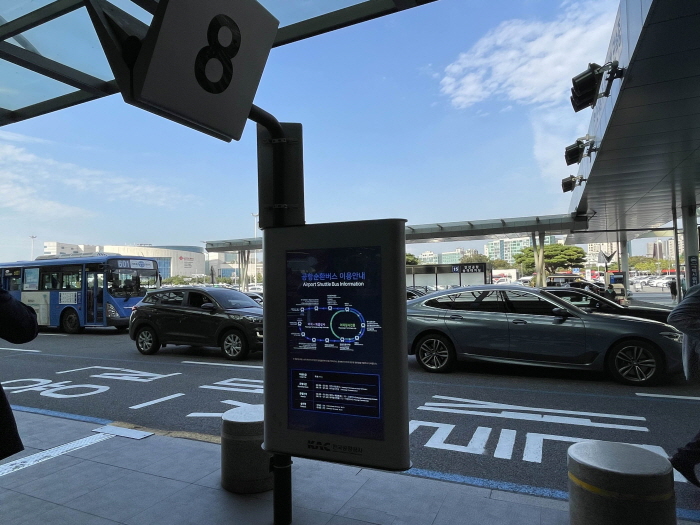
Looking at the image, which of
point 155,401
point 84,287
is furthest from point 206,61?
point 84,287

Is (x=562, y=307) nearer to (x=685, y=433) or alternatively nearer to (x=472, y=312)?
(x=472, y=312)

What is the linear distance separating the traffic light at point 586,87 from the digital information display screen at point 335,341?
718 centimetres

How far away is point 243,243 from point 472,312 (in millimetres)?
28539

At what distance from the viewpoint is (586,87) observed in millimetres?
8516

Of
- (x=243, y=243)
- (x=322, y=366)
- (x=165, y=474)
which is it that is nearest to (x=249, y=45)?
(x=322, y=366)

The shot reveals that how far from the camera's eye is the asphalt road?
4496 mm

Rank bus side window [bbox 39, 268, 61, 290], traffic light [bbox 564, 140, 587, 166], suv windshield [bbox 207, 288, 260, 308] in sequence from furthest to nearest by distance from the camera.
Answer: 1. bus side window [bbox 39, 268, 61, 290]
2. traffic light [bbox 564, 140, 587, 166]
3. suv windshield [bbox 207, 288, 260, 308]

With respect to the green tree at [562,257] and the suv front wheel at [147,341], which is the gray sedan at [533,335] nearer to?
the suv front wheel at [147,341]

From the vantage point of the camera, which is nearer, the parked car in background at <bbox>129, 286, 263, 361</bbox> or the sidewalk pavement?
the sidewalk pavement

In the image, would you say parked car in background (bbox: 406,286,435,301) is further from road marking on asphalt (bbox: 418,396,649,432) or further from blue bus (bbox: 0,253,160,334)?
road marking on asphalt (bbox: 418,396,649,432)

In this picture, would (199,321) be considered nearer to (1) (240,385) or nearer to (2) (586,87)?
(1) (240,385)

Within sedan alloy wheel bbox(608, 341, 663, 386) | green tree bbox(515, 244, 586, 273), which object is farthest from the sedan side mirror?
green tree bbox(515, 244, 586, 273)

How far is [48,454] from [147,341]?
7.50 m

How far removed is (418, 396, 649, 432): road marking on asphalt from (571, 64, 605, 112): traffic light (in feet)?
17.9
